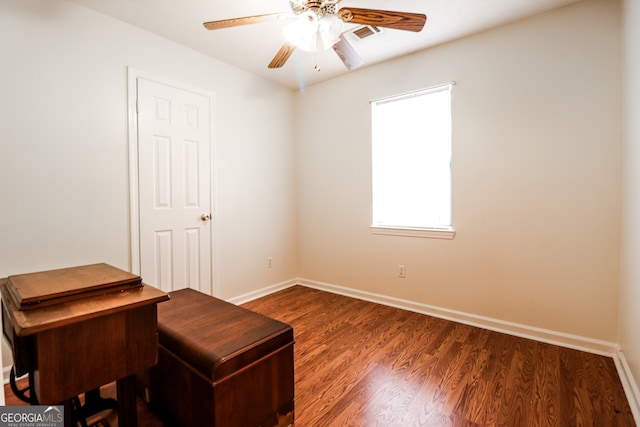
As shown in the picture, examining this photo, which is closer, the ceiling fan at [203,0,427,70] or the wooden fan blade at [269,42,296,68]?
the ceiling fan at [203,0,427,70]

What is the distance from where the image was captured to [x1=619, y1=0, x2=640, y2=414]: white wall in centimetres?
173

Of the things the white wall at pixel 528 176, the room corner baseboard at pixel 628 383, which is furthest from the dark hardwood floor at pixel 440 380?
the white wall at pixel 528 176

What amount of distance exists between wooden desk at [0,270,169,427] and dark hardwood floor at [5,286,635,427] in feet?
2.45

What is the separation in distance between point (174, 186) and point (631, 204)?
3.41m

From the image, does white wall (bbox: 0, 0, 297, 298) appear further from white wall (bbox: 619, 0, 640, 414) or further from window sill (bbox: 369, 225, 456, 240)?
white wall (bbox: 619, 0, 640, 414)

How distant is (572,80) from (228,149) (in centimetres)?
306

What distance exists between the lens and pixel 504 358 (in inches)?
86.7

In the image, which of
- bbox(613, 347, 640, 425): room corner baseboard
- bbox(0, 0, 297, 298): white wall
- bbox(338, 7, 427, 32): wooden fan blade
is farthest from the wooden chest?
bbox(613, 347, 640, 425): room corner baseboard

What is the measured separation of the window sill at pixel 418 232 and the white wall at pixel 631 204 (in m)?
1.17

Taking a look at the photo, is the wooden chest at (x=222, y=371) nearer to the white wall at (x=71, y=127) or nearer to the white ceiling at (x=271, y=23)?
the white wall at (x=71, y=127)

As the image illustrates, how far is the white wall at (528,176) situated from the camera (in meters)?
2.22

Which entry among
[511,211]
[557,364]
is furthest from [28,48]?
[557,364]

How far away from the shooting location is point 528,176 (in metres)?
2.49

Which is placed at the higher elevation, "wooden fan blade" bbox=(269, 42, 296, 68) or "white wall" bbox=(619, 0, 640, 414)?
"wooden fan blade" bbox=(269, 42, 296, 68)
